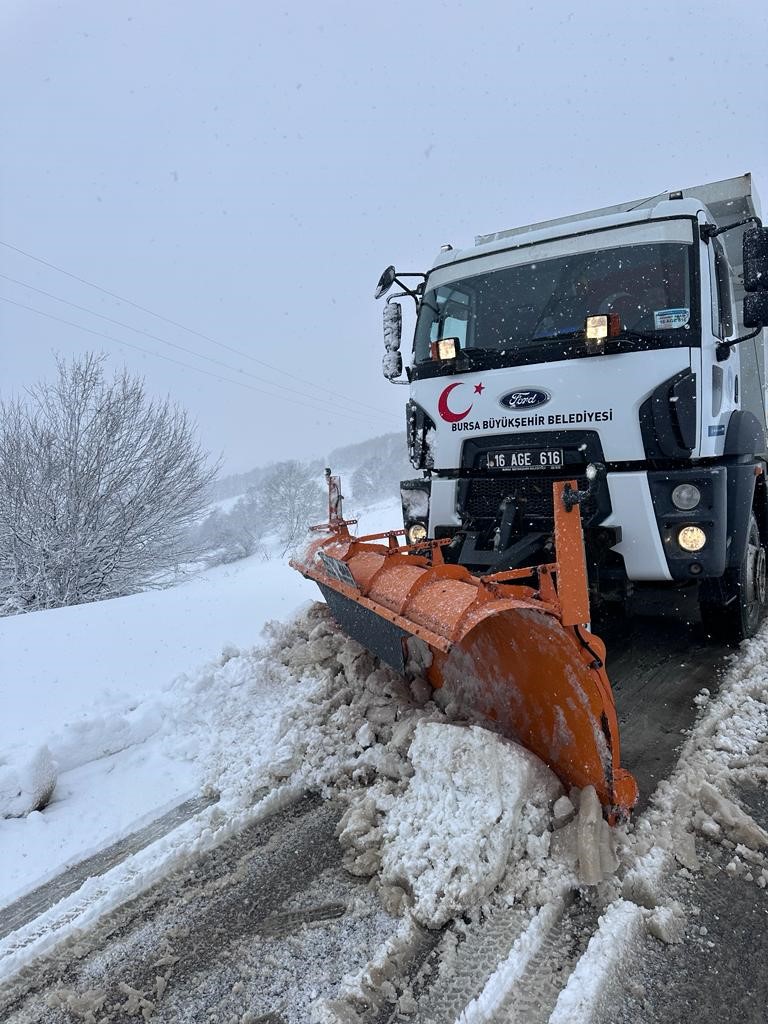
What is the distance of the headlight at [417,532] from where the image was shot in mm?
4605

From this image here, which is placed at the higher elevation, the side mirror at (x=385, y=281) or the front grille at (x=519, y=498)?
the side mirror at (x=385, y=281)

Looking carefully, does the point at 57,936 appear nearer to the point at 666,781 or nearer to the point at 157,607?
the point at 666,781

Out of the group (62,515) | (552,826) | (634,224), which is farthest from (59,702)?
(62,515)

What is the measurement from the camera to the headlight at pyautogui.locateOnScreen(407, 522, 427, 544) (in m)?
4.61

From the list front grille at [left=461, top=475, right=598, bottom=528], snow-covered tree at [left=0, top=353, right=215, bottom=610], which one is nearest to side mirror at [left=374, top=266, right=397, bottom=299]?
front grille at [left=461, top=475, right=598, bottom=528]

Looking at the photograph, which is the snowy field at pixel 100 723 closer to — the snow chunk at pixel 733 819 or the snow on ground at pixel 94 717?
the snow on ground at pixel 94 717

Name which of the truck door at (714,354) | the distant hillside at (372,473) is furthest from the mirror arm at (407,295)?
the distant hillside at (372,473)

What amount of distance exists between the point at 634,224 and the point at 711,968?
3.90m

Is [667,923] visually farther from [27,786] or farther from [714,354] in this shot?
[714,354]

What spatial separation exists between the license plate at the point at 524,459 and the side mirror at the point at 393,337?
1.44 meters

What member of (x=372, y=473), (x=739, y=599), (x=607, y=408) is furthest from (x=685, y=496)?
(x=372, y=473)

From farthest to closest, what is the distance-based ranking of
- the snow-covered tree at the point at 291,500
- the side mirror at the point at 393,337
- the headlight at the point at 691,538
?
the snow-covered tree at the point at 291,500 < the side mirror at the point at 393,337 < the headlight at the point at 691,538

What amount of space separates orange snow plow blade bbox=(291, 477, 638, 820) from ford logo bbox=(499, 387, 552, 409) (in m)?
1.35

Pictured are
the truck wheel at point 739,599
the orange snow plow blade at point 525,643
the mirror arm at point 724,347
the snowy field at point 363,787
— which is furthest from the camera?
the truck wheel at point 739,599
